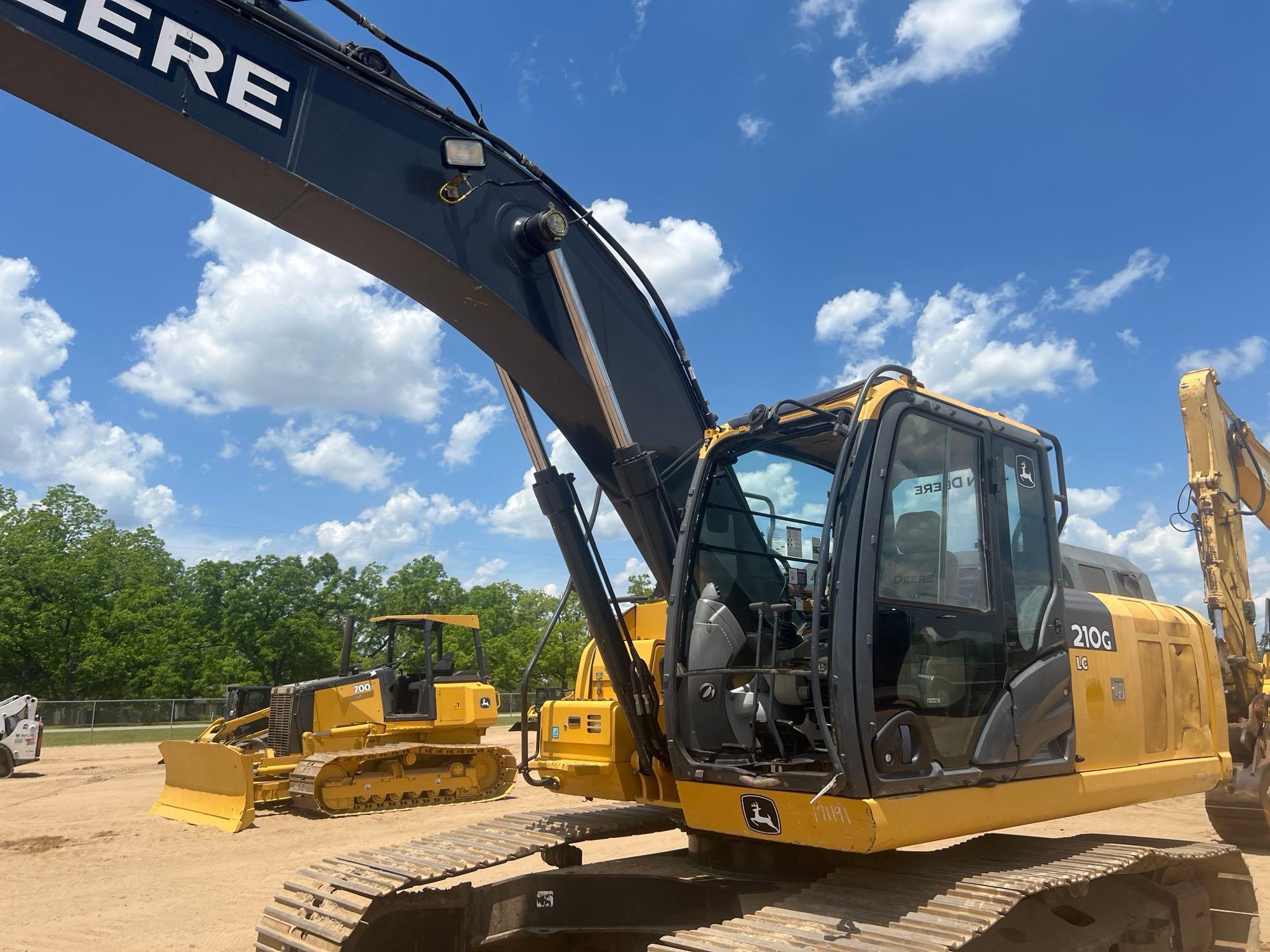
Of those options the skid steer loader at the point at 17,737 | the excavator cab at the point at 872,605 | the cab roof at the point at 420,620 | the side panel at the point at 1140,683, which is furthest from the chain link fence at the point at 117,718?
the side panel at the point at 1140,683

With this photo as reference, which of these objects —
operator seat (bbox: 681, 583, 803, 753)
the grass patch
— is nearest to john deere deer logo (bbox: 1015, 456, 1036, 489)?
operator seat (bbox: 681, 583, 803, 753)

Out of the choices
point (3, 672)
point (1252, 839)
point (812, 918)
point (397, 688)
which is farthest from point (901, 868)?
point (3, 672)

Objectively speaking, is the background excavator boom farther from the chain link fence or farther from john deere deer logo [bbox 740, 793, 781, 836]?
the chain link fence

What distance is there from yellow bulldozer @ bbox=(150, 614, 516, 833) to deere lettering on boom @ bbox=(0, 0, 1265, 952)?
29.2ft

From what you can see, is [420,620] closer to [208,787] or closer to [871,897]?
[208,787]

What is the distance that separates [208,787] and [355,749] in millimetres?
2146

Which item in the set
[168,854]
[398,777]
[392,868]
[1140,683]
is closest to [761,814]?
[392,868]

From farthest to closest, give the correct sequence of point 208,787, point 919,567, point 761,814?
point 208,787 < point 919,567 < point 761,814

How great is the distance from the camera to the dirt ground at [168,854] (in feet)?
24.3

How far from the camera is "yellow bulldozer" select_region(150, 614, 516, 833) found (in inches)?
512

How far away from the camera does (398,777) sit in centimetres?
1421

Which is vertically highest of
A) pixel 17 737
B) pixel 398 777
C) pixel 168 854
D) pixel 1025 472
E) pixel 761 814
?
pixel 1025 472

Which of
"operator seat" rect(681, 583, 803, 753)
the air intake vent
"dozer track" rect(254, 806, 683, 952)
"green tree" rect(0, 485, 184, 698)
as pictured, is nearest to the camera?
"dozer track" rect(254, 806, 683, 952)

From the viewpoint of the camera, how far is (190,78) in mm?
3918
